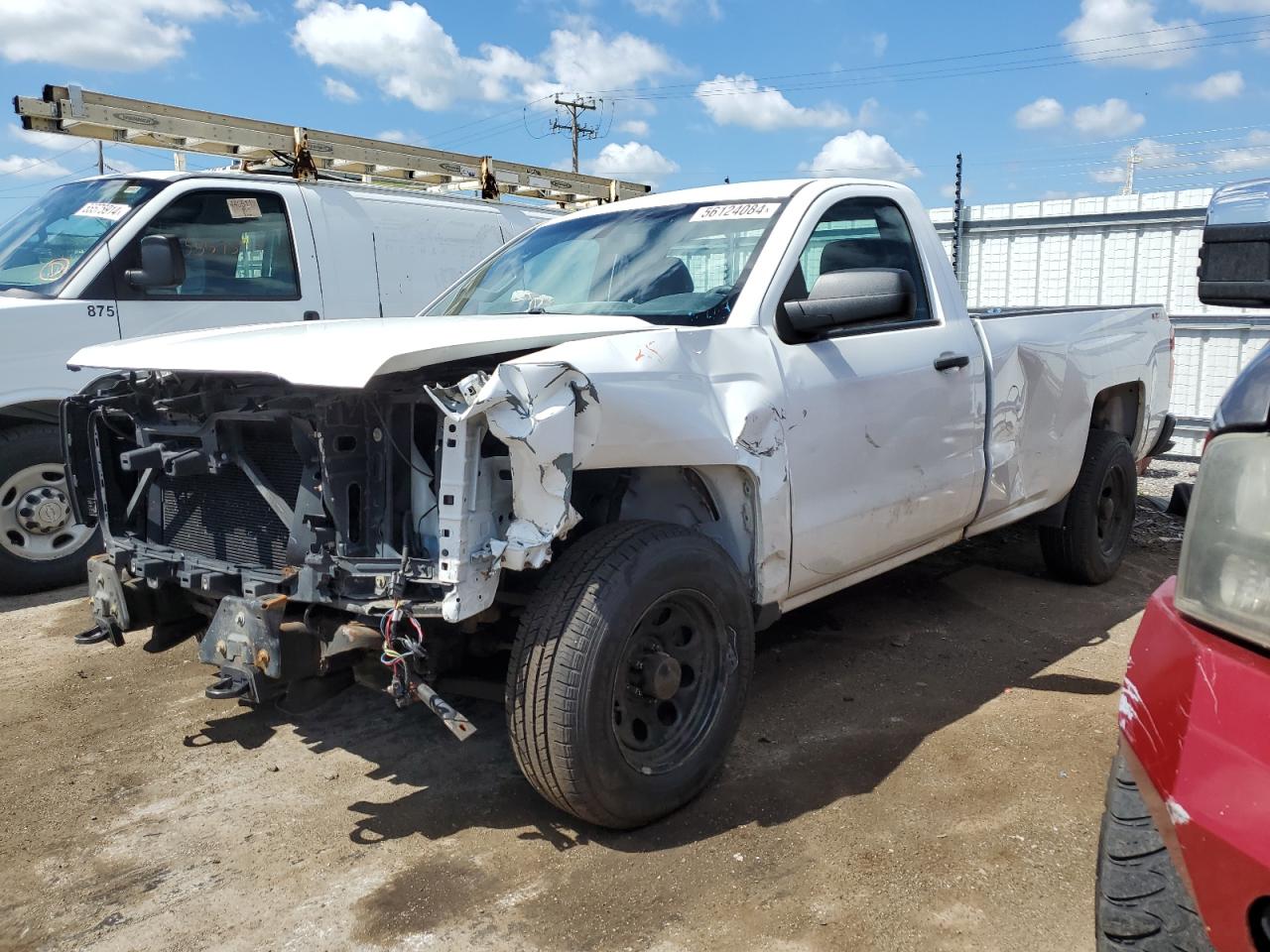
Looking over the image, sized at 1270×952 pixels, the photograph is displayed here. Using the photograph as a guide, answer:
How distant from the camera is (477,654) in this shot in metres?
3.32

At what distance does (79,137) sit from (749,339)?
5632mm

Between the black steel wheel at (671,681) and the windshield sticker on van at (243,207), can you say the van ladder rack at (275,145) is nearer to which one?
the windshield sticker on van at (243,207)

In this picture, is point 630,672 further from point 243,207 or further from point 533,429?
point 243,207

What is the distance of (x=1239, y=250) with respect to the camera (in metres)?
1.91

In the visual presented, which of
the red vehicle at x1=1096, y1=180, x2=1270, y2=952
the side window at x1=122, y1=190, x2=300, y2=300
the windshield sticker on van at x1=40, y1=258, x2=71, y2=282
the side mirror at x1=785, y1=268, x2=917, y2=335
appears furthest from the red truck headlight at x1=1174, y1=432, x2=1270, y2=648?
the windshield sticker on van at x1=40, y1=258, x2=71, y2=282

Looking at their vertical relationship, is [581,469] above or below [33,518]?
above

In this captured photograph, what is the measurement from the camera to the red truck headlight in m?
1.54

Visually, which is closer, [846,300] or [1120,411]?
[846,300]

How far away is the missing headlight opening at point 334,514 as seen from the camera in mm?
2627

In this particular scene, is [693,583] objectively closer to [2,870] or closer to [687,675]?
[687,675]

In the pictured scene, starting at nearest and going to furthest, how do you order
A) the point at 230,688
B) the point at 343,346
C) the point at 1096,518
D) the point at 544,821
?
the point at 343,346
the point at 230,688
the point at 544,821
the point at 1096,518

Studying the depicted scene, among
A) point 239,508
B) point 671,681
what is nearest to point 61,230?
point 239,508

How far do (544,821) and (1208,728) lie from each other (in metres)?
2.12

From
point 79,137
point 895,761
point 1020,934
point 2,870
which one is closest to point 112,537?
point 2,870
